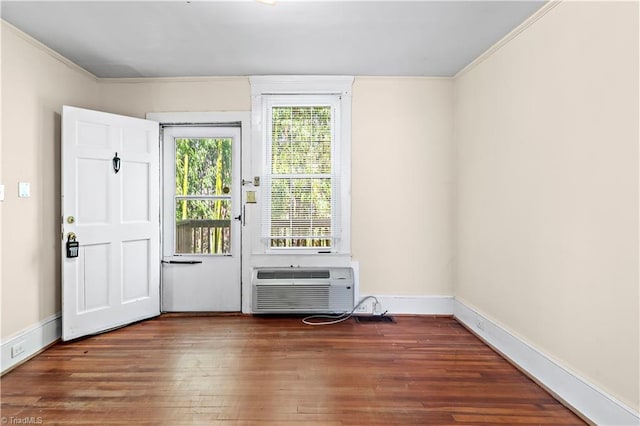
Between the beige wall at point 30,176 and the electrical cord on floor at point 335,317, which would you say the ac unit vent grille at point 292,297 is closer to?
the electrical cord on floor at point 335,317

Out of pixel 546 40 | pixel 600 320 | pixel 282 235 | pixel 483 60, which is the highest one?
pixel 483 60

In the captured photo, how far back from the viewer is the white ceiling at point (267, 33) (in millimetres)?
2291

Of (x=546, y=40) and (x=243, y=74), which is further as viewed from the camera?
(x=243, y=74)

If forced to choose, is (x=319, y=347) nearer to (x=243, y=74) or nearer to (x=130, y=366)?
(x=130, y=366)

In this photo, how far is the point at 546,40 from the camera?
2271 millimetres

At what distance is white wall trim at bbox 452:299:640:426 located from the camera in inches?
69.4

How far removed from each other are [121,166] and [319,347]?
2.47m

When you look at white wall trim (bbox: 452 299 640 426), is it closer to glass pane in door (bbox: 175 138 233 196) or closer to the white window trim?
the white window trim

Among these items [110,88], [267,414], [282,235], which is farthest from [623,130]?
[110,88]

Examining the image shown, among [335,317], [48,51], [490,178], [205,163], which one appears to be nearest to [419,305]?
[335,317]

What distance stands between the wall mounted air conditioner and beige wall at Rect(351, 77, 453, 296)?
27cm

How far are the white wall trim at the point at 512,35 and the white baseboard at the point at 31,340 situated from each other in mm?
4331

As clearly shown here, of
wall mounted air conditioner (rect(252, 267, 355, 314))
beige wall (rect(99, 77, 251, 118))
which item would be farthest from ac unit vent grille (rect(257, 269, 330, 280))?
beige wall (rect(99, 77, 251, 118))

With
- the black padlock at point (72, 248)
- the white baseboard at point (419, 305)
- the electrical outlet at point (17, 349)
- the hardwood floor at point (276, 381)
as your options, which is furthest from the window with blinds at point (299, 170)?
the electrical outlet at point (17, 349)
